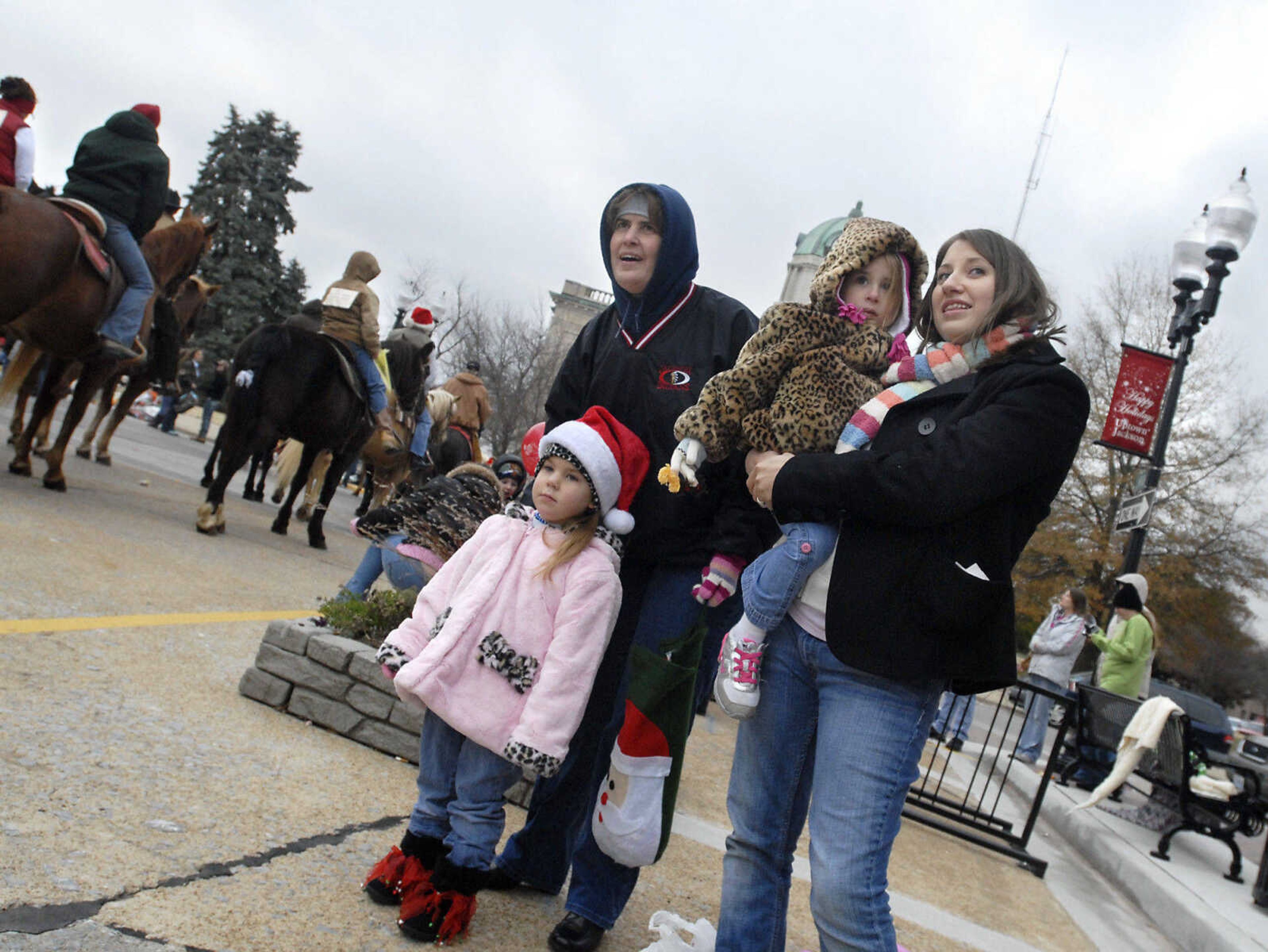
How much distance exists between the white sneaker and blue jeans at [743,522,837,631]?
0.07 meters

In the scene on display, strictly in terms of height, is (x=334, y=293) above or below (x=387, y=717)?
above

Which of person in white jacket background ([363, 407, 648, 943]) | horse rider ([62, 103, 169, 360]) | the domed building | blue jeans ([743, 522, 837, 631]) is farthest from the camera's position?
the domed building

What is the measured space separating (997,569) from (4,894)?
7.49 feet

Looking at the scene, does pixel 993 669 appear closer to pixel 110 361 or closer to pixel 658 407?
pixel 658 407

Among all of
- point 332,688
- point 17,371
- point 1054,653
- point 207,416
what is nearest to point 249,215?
point 207,416

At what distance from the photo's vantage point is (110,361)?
8.04m

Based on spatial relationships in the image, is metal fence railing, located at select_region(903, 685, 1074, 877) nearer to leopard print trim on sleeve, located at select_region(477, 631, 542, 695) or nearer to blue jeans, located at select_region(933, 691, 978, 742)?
blue jeans, located at select_region(933, 691, 978, 742)

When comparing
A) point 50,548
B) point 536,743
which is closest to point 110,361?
point 50,548

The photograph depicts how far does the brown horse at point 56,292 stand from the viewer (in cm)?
665

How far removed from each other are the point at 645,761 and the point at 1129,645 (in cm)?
901

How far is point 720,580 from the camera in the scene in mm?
2730

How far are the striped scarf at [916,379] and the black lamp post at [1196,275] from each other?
26.5ft

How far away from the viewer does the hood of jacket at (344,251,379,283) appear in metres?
8.99

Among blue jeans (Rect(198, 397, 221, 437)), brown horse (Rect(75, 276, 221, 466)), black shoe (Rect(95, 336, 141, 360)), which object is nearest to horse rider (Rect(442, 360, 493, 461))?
brown horse (Rect(75, 276, 221, 466))
